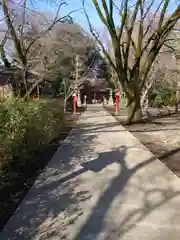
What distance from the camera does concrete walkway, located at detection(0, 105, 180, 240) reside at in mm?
3725

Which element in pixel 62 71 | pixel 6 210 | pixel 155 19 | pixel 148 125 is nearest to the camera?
pixel 6 210

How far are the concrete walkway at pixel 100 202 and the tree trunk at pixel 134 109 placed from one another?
331 inches

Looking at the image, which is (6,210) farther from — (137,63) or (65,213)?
(137,63)

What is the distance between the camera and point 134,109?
53.0 feet

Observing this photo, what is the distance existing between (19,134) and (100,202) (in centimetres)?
197

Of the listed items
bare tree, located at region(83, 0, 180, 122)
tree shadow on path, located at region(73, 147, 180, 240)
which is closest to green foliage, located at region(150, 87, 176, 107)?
bare tree, located at region(83, 0, 180, 122)

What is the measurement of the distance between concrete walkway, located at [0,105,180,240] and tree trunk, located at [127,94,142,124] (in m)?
8.40

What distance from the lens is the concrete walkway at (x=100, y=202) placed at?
3725mm

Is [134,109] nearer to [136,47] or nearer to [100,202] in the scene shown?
[136,47]

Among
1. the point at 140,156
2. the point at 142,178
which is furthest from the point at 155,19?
the point at 142,178

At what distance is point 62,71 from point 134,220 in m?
30.8

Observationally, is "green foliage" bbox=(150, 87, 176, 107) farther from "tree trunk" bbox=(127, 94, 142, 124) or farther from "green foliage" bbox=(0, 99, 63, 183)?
"green foliage" bbox=(0, 99, 63, 183)

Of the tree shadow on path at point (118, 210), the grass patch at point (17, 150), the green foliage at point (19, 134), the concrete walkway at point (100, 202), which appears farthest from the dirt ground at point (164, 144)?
the green foliage at point (19, 134)

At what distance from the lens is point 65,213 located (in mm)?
4273
